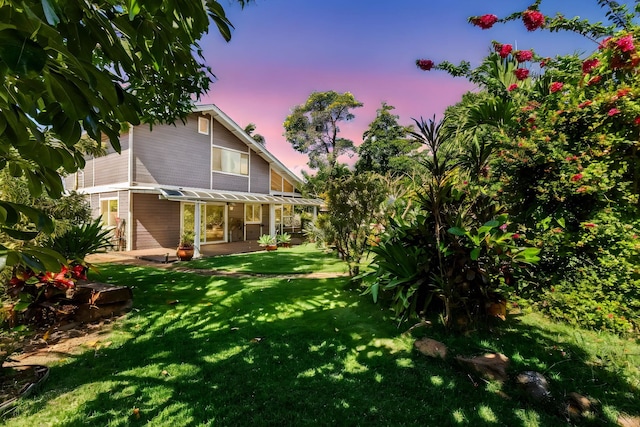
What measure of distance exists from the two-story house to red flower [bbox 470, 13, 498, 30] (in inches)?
495

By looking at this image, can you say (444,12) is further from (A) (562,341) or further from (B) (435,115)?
(A) (562,341)

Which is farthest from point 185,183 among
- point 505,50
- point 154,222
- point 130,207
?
point 505,50

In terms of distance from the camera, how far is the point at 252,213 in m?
20.8

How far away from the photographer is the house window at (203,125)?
1692 centimetres

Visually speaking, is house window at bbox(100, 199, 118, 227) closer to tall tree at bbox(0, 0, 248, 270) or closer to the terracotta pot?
the terracotta pot

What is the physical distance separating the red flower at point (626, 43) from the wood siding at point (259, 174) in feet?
59.9

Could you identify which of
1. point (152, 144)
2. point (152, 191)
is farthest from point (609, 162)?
point (152, 144)

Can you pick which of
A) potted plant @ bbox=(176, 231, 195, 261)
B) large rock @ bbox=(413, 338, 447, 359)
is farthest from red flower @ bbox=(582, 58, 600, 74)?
potted plant @ bbox=(176, 231, 195, 261)

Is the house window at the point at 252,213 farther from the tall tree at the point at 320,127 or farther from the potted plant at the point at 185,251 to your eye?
the tall tree at the point at 320,127

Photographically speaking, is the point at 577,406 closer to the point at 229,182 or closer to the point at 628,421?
the point at 628,421

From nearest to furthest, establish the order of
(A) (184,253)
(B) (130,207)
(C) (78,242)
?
(C) (78,242)
(A) (184,253)
(B) (130,207)

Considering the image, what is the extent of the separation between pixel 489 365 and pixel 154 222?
16167 mm

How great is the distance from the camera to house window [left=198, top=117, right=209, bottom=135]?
16922 mm

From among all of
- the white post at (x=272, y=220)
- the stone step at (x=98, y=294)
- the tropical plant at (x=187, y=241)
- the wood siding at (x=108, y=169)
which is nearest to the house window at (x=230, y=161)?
the white post at (x=272, y=220)
